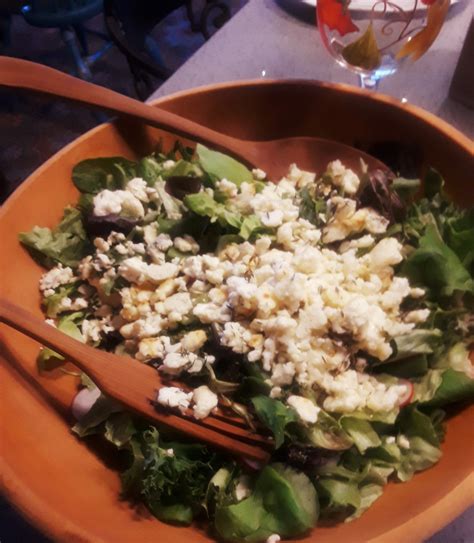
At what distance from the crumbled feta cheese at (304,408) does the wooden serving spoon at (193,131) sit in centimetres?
42

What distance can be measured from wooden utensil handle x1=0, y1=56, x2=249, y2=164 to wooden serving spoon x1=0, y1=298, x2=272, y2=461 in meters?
0.37

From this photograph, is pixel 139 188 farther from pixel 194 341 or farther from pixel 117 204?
pixel 194 341

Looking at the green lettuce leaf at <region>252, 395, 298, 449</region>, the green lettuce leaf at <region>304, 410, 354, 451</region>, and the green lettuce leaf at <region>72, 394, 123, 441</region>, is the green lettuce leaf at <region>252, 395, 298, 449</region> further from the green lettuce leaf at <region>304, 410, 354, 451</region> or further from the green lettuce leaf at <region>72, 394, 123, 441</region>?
the green lettuce leaf at <region>72, 394, 123, 441</region>

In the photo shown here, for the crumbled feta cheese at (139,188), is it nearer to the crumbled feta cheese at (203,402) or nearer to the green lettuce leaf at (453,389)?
the crumbled feta cheese at (203,402)

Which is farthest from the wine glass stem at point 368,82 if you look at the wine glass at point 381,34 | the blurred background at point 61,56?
the blurred background at point 61,56

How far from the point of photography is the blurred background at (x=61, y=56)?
2.33 metres

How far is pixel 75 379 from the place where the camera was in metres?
0.80

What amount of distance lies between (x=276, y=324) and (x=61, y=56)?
257 cm

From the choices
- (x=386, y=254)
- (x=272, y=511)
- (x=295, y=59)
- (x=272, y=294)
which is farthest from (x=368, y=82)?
(x=272, y=511)

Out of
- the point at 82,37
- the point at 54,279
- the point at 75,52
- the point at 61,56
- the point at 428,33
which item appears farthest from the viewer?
the point at 61,56

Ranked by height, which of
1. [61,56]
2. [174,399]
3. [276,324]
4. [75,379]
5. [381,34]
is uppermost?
[381,34]

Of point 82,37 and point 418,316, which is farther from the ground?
point 418,316

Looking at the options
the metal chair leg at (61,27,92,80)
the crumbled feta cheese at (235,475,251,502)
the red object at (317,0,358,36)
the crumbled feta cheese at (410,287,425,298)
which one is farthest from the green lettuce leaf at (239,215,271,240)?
the metal chair leg at (61,27,92,80)

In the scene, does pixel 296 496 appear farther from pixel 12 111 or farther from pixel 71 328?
pixel 12 111
